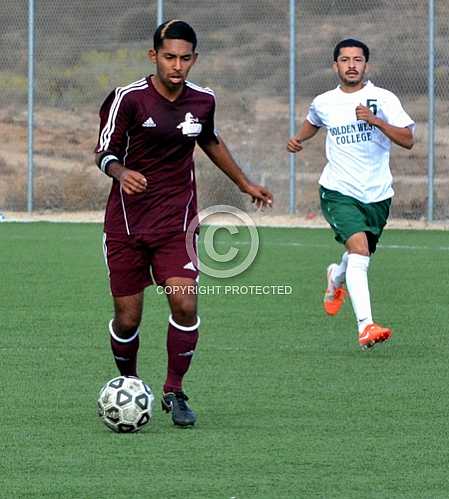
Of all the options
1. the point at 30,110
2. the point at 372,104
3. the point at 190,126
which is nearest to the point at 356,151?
the point at 372,104

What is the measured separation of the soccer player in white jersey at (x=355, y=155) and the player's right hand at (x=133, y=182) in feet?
12.4

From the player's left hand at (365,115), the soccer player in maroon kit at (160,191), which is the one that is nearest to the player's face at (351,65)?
the player's left hand at (365,115)

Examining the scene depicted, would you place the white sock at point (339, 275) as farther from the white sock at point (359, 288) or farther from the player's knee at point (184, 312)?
the player's knee at point (184, 312)

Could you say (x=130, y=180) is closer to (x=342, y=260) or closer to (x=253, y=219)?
(x=342, y=260)

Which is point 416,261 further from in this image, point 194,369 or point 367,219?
point 194,369

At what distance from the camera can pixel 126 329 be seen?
8.10 meters

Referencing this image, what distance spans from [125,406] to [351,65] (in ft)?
14.5

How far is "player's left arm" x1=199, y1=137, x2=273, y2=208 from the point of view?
320 inches

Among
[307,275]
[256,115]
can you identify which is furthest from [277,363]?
[256,115]

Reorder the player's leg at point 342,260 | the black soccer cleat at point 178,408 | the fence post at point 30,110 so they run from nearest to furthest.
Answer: the black soccer cleat at point 178,408
the player's leg at point 342,260
the fence post at point 30,110

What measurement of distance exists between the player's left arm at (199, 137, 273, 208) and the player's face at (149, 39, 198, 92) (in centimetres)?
52

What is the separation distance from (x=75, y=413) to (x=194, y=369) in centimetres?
181

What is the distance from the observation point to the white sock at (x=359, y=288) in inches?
423

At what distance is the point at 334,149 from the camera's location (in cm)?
1157
